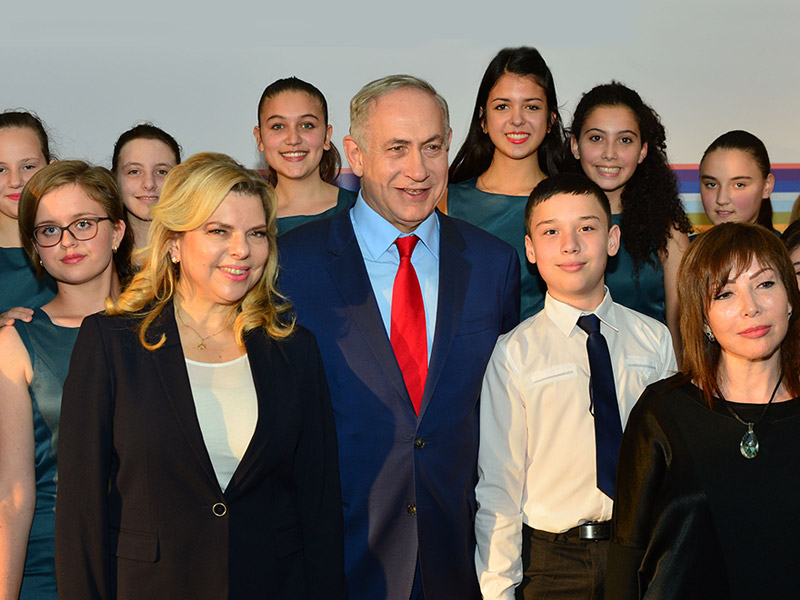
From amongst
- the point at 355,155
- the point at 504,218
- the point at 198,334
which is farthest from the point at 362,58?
the point at 198,334

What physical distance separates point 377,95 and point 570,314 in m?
0.77

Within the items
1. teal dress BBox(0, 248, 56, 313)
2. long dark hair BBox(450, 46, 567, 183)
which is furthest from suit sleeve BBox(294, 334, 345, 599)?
long dark hair BBox(450, 46, 567, 183)

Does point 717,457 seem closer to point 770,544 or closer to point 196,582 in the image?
point 770,544

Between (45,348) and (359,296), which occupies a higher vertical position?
(359,296)

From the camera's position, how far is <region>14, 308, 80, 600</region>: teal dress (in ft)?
7.59

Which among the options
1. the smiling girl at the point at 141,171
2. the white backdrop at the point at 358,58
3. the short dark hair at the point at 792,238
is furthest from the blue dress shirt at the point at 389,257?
the white backdrop at the point at 358,58

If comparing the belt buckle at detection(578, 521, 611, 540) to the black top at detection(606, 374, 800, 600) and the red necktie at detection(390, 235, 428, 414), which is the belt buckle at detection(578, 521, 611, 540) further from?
the red necktie at detection(390, 235, 428, 414)

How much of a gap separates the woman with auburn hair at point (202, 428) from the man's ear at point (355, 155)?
383 millimetres

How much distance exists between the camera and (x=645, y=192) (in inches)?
132

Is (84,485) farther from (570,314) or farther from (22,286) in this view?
(22,286)

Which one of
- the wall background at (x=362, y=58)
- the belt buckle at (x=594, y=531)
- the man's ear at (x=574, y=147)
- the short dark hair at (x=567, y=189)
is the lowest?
the belt buckle at (x=594, y=531)

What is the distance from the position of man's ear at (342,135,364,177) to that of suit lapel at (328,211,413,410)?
16cm

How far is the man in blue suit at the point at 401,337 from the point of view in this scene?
7.54ft

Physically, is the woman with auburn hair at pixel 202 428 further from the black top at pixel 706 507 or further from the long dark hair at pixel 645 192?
the long dark hair at pixel 645 192
